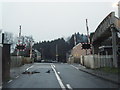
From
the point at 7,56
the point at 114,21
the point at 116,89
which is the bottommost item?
the point at 116,89

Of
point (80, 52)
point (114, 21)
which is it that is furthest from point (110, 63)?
point (80, 52)

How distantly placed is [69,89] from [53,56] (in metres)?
122

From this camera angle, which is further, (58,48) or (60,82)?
(58,48)

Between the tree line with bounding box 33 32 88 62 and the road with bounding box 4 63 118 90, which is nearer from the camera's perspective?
the road with bounding box 4 63 118 90

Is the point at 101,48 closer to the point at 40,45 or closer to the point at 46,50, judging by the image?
the point at 46,50

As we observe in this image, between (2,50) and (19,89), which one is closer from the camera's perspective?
(19,89)

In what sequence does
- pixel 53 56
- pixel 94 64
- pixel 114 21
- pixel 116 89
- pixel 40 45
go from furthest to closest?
pixel 40 45 < pixel 53 56 < pixel 94 64 < pixel 114 21 < pixel 116 89

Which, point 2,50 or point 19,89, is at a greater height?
point 2,50

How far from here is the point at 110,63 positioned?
3167 cm

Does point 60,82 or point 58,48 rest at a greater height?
point 58,48

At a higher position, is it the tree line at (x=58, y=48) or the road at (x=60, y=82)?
the tree line at (x=58, y=48)

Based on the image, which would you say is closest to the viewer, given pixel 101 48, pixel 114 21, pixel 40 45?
pixel 114 21

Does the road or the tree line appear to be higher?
the tree line

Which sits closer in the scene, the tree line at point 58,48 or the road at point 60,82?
the road at point 60,82
